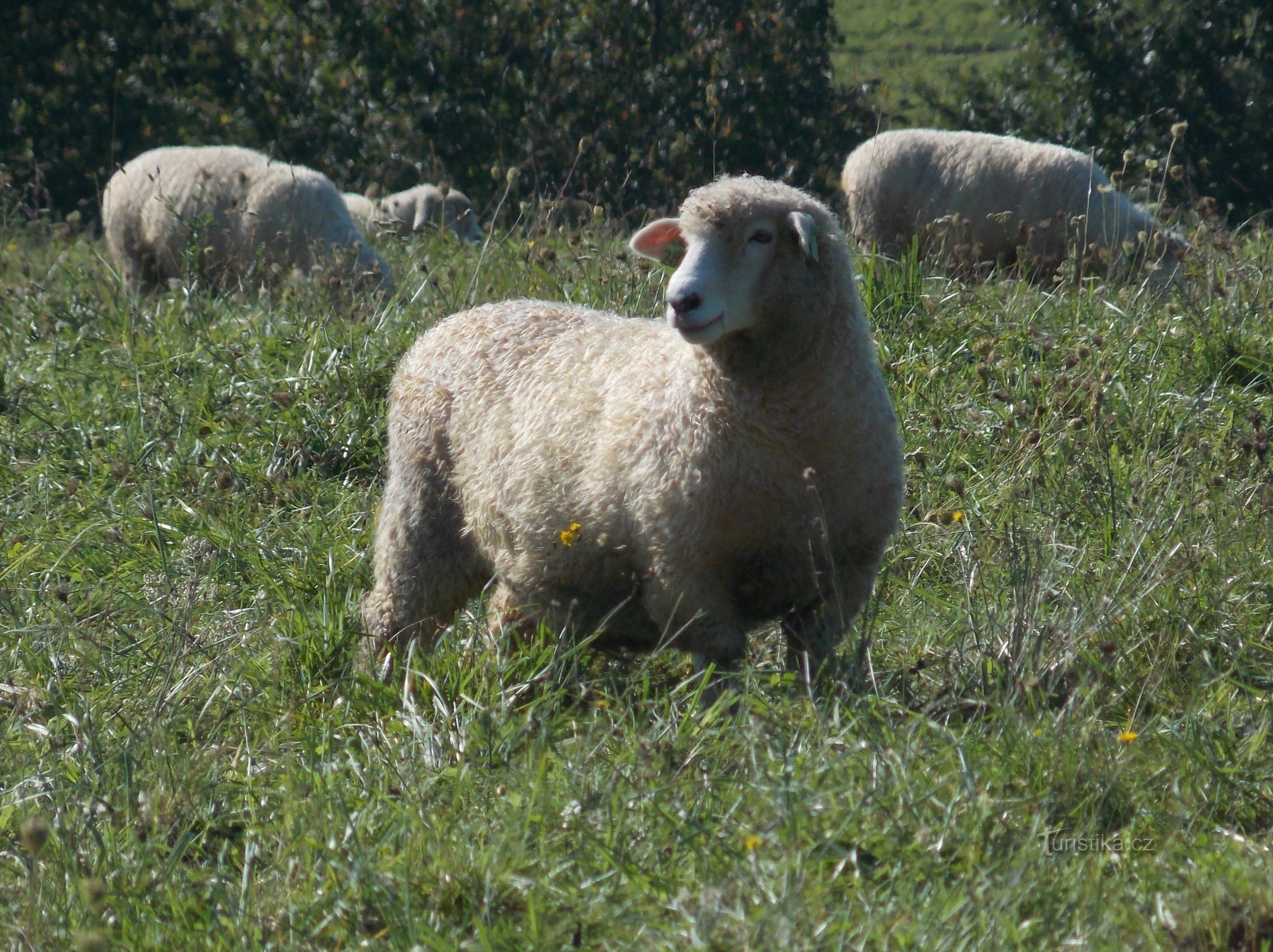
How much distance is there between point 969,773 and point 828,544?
653mm

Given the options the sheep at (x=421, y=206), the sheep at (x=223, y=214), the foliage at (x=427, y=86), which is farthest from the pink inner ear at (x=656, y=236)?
the foliage at (x=427, y=86)

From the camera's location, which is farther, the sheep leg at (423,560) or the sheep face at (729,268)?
the sheep leg at (423,560)

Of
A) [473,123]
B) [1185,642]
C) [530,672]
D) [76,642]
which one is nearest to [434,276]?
[76,642]

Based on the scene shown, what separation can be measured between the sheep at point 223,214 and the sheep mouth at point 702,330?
14.5 feet

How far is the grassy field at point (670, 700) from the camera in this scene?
7.45 ft

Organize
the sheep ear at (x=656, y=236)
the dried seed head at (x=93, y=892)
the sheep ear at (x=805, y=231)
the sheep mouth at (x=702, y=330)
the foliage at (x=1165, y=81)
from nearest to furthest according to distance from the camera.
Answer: the dried seed head at (x=93, y=892) < the sheep mouth at (x=702, y=330) < the sheep ear at (x=805, y=231) < the sheep ear at (x=656, y=236) < the foliage at (x=1165, y=81)

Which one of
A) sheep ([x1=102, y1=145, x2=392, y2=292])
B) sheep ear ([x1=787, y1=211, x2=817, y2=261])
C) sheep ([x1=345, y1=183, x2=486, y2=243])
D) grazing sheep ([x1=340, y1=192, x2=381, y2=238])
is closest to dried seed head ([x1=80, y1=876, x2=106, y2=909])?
sheep ear ([x1=787, y1=211, x2=817, y2=261])

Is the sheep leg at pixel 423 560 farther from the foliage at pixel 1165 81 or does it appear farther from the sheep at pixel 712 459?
the foliage at pixel 1165 81

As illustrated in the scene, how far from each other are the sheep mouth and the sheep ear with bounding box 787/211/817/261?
263 mm

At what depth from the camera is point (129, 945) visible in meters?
2.26

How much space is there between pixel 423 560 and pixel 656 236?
1100mm

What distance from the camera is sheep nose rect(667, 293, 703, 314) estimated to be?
117 inches

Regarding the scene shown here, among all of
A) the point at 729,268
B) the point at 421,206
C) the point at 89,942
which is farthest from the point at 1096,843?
the point at 421,206

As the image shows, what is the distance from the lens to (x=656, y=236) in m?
3.52
